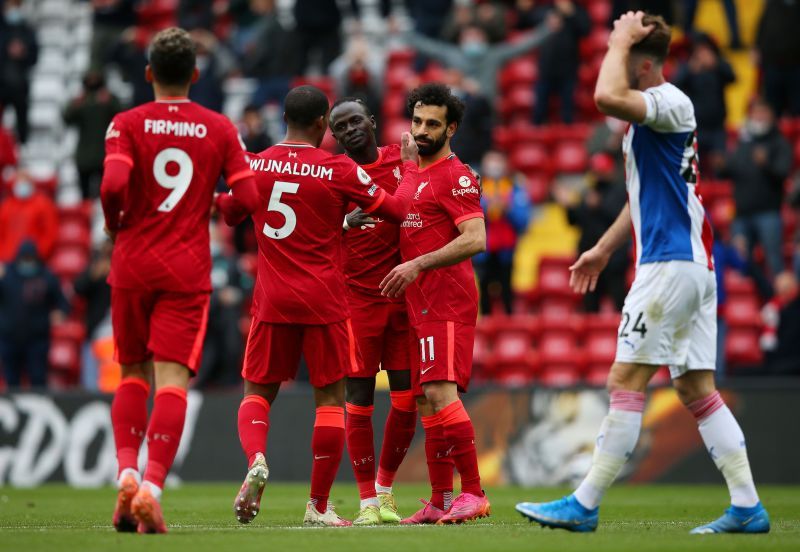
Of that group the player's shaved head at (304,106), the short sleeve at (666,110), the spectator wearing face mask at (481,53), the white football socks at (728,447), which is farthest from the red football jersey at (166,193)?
the spectator wearing face mask at (481,53)

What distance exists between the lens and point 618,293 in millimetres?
16812

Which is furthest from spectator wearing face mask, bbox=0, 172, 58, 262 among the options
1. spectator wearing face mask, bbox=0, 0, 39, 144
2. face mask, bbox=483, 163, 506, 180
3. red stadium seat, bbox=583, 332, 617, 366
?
red stadium seat, bbox=583, 332, 617, 366

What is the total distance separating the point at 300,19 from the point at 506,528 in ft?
48.6

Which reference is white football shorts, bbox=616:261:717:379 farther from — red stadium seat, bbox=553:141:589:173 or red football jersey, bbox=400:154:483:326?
red stadium seat, bbox=553:141:589:173

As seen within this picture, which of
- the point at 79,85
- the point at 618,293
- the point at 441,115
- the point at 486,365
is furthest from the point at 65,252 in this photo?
the point at 441,115

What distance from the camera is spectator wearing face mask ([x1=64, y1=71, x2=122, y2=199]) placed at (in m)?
19.6

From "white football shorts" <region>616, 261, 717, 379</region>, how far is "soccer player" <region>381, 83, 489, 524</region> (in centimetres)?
156

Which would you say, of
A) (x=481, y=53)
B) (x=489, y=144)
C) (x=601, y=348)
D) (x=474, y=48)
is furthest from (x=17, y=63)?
(x=601, y=348)

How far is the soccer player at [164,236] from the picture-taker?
24.5ft

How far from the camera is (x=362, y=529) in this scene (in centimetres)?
785

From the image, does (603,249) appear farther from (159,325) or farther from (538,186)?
(538,186)

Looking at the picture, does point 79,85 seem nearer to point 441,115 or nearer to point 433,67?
point 433,67

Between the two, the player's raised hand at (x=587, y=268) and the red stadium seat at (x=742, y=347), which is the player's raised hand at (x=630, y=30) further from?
the red stadium seat at (x=742, y=347)

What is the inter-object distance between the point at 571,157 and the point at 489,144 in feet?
7.40
